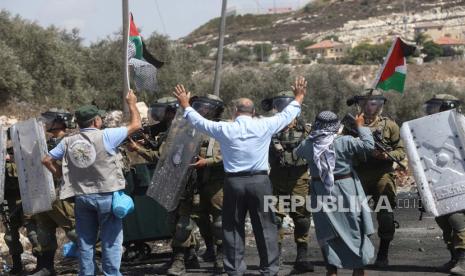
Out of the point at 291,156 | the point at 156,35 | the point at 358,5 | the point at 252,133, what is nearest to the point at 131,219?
the point at 291,156

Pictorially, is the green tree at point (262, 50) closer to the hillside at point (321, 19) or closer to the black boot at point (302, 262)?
the hillside at point (321, 19)

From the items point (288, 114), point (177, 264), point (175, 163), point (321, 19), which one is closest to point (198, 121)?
point (288, 114)

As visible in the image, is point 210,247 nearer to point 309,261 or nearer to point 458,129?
point 309,261

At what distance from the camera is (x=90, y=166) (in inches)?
270

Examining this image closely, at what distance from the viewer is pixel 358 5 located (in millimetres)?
153375

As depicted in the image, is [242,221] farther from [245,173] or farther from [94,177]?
[94,177]

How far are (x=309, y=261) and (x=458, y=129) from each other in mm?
2574

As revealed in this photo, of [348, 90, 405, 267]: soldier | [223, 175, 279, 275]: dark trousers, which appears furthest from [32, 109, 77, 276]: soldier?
[348, 90, 405, 267]: soldier

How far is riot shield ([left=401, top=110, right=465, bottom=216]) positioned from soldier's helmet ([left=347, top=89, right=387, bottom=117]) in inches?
28.5

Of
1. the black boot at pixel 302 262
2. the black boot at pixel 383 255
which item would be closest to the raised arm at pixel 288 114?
the black boot at pixel 302 262

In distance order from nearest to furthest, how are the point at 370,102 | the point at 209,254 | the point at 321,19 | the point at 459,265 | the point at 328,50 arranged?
the point at 459,265
the point at 370,102
the point at 209,254
the point at 328,50
the point at 321,19

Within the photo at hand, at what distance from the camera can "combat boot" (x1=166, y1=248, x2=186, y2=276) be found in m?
8.19

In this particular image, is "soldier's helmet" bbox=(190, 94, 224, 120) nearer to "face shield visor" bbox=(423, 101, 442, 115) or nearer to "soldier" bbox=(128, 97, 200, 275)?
"soldier" bbox=(128, 97, 200, 275)

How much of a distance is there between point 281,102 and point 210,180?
1140 mm
